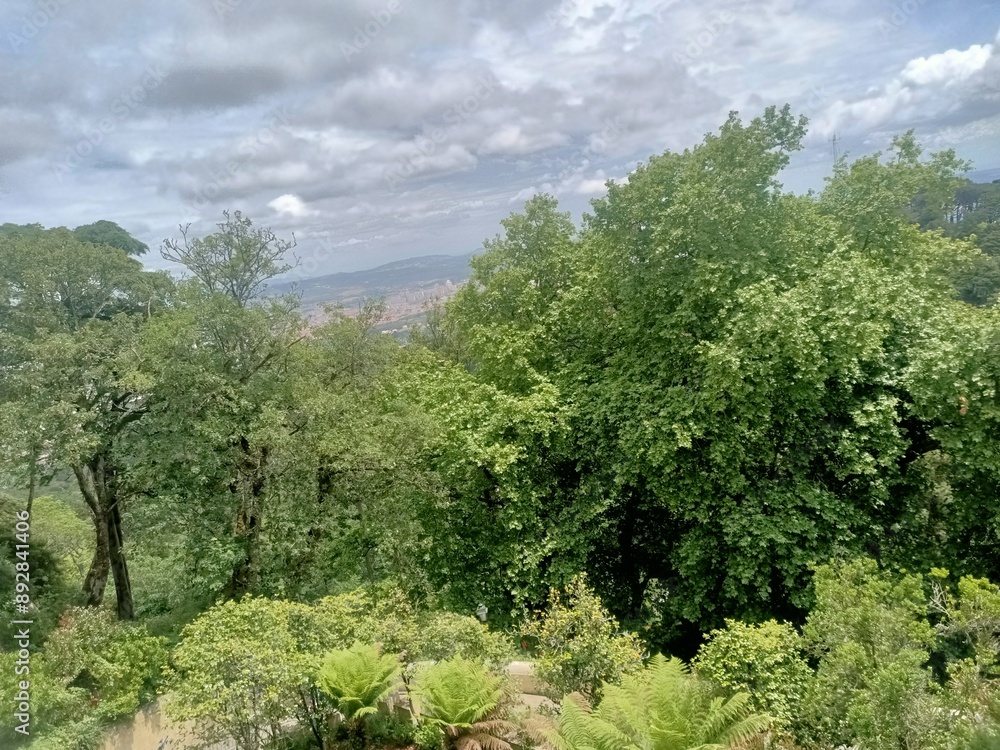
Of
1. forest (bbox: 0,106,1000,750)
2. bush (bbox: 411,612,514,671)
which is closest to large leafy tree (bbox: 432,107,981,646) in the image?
forest (bbox: 0,106,1000,750)

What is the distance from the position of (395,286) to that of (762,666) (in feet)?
122

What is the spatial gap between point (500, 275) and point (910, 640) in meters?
11.0

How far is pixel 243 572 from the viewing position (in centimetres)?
1235

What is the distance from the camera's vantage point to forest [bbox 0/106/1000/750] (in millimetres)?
7621

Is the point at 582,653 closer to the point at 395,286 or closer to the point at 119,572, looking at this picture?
the point at 119,572

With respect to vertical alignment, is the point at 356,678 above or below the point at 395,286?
below

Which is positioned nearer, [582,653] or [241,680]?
[241,680]

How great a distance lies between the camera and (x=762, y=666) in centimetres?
748

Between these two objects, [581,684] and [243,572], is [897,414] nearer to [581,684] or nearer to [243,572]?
[581,684]

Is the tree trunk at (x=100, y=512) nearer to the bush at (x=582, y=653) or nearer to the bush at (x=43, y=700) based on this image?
the bush at (x=43, y=700)

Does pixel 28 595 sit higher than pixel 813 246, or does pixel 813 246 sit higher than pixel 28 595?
pixel 813 246

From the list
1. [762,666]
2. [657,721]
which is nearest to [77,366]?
[657,721]

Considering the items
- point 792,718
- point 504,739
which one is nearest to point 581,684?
point 504,739

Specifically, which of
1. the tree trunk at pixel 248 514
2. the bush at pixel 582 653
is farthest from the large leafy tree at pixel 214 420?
the bush at pixel 582 653
